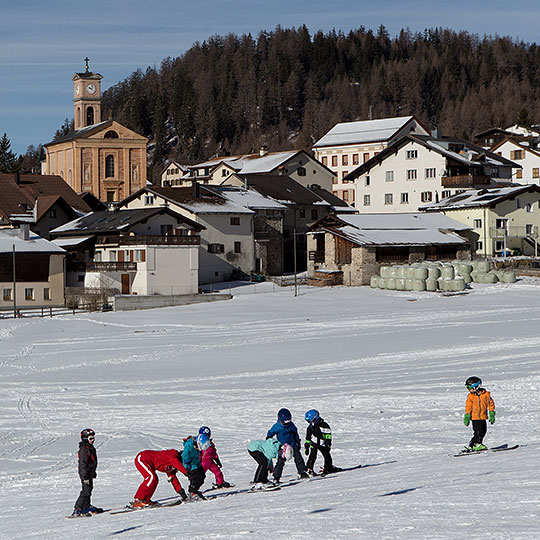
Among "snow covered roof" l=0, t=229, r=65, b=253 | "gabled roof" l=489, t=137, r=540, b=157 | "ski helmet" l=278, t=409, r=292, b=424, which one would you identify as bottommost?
"ski helmet" l=278, t=409, r=292, b=424

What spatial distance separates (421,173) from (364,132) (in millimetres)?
30245

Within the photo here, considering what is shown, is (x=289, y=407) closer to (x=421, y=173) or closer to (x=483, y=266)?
(x=483, y=266)

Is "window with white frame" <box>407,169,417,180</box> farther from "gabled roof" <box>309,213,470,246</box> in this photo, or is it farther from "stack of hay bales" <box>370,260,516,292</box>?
"stack of hay bales" <box>370,260,516,292</box>

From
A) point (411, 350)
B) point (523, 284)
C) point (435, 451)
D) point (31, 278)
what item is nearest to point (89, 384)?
point (411, 350)

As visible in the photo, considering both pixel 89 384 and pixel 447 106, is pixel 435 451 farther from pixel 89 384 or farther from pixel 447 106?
pixel 447 106

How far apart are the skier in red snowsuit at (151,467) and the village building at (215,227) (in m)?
51.6

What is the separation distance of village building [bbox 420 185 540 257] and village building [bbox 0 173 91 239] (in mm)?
29392

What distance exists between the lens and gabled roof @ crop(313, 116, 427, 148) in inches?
4294

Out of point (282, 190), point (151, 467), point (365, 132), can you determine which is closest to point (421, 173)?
point (282, 190)

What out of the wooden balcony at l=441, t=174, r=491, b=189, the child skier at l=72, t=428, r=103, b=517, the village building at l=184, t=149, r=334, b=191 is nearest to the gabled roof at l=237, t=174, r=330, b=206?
the village building at l=184, t=149, r=334, b=191

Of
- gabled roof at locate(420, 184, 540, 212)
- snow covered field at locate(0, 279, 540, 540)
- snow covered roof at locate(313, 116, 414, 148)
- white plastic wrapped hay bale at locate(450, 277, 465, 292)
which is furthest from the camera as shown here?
snow covered roof at locate(313, 116, 414, 148)

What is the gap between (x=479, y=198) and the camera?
7188 cm

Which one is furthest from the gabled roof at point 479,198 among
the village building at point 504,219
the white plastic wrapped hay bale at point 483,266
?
the white plastic wrapped hay bale at point 483,266

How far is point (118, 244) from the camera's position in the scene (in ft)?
198
